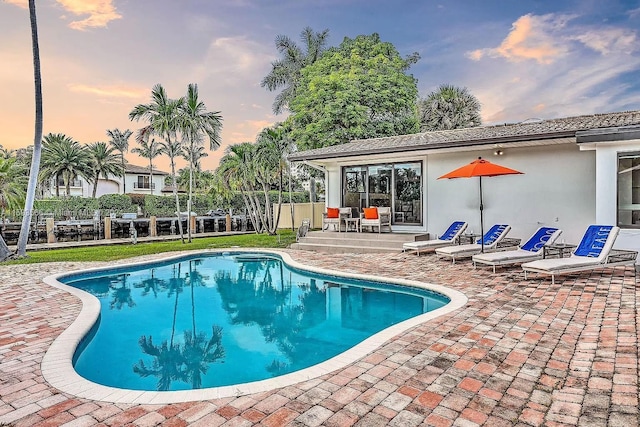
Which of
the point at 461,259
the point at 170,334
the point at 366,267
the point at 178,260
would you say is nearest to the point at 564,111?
the point at 461,259

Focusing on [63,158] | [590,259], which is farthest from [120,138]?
[590,259]

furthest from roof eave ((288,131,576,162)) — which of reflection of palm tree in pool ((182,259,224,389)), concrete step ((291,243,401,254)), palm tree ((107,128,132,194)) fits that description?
palm tree ((107,128,132,194))

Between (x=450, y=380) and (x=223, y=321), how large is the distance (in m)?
4.65

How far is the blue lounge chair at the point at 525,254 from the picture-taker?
9.08 metres

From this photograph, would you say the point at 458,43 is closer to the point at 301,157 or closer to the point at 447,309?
the point at 301,157

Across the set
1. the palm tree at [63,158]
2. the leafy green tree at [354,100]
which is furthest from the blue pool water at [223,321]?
the palm tree at [63,158]

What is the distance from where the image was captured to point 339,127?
2230 centimetres

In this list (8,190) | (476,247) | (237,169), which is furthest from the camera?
(237,169)

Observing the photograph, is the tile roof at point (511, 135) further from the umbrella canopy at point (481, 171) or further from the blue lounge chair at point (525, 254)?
the blue lounge chair at point (525, 254)

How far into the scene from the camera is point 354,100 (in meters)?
21.8

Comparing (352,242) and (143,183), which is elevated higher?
(143,183)

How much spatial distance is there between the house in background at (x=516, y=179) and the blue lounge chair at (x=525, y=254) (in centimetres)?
113

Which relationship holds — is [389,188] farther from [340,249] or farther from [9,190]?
[9,190]

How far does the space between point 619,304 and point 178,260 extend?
12.2 metres
